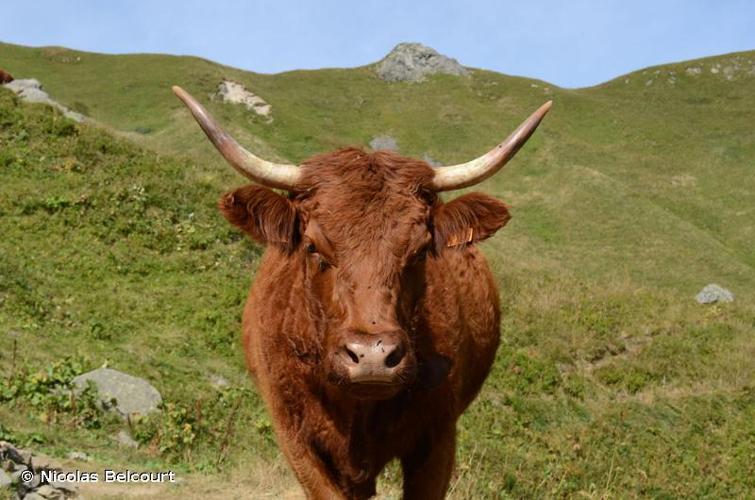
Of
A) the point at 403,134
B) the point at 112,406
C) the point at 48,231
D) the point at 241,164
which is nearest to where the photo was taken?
the point at 241,164

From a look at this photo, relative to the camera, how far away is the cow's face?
4246 millimetres

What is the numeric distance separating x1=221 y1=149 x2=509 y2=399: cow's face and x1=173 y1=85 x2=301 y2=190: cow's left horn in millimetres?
100

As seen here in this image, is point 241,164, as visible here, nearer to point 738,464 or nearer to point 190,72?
point 738,464

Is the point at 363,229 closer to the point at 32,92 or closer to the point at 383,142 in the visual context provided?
the point at 32,92

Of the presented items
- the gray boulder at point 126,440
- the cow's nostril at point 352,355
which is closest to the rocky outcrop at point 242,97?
the gray boulder at point 126,440

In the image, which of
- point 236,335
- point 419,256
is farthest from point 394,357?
point 236,335

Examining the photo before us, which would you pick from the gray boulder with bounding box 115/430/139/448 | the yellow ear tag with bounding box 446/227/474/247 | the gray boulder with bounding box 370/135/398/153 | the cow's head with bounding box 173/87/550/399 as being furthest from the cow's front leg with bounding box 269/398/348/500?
the gray boulder with bounding box 370/135/398/153

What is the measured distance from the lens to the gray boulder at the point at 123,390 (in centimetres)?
1013

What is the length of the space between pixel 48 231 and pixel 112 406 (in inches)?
294

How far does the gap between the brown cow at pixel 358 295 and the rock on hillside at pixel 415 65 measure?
6517 centimetres

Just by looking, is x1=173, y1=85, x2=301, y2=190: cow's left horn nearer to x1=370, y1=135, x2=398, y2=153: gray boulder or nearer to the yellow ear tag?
the yellow ear tag

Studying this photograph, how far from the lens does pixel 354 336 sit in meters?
4.23

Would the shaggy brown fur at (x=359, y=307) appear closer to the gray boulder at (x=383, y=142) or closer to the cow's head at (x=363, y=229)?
the cow's head at (x=363, y=229)

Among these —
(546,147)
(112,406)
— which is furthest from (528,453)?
(546,147)
